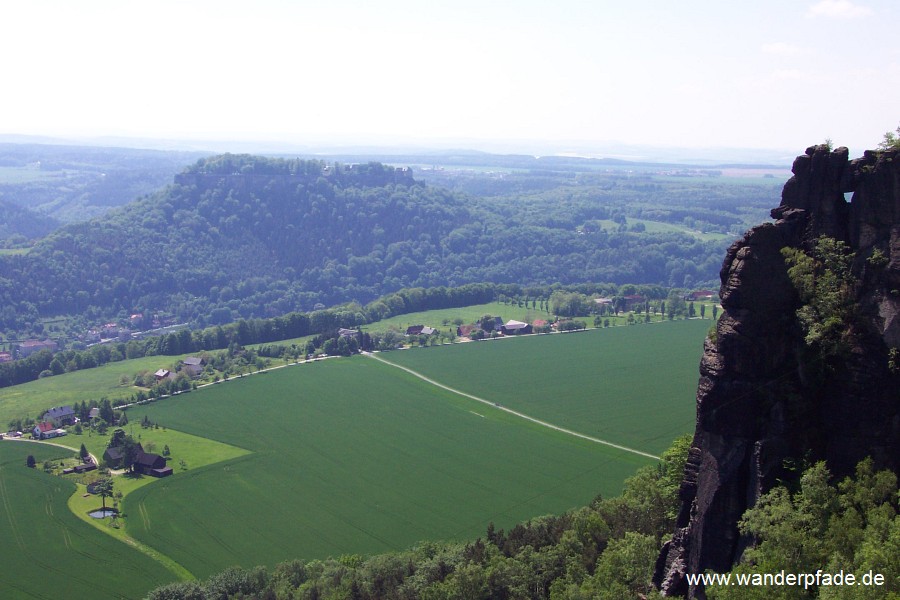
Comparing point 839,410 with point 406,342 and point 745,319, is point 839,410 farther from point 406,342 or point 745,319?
point 406,342

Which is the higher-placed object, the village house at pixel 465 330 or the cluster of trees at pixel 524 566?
the cluster of trees at pixel 524 566

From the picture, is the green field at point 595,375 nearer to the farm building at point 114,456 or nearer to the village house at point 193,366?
the village house at point 193,366

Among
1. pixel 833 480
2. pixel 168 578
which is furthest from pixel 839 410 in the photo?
pixel 168 578

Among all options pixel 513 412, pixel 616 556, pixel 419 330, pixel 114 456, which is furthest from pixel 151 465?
pixel 419 330

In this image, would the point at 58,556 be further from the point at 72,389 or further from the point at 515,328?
the point at 515,328

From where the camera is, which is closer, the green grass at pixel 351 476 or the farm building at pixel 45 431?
the green grass at pixel 351 476

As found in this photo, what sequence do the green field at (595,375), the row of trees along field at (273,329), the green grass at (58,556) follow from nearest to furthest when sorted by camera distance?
the green grass at (58,556) → the green field at (595,375) → the row of trees along field at (273,329)

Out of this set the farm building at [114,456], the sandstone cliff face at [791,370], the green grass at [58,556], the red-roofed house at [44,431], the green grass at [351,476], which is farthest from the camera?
the red-roofed house at [44,431]

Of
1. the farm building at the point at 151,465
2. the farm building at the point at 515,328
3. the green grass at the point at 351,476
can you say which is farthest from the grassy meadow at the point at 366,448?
the farm building at the point at 515,328
